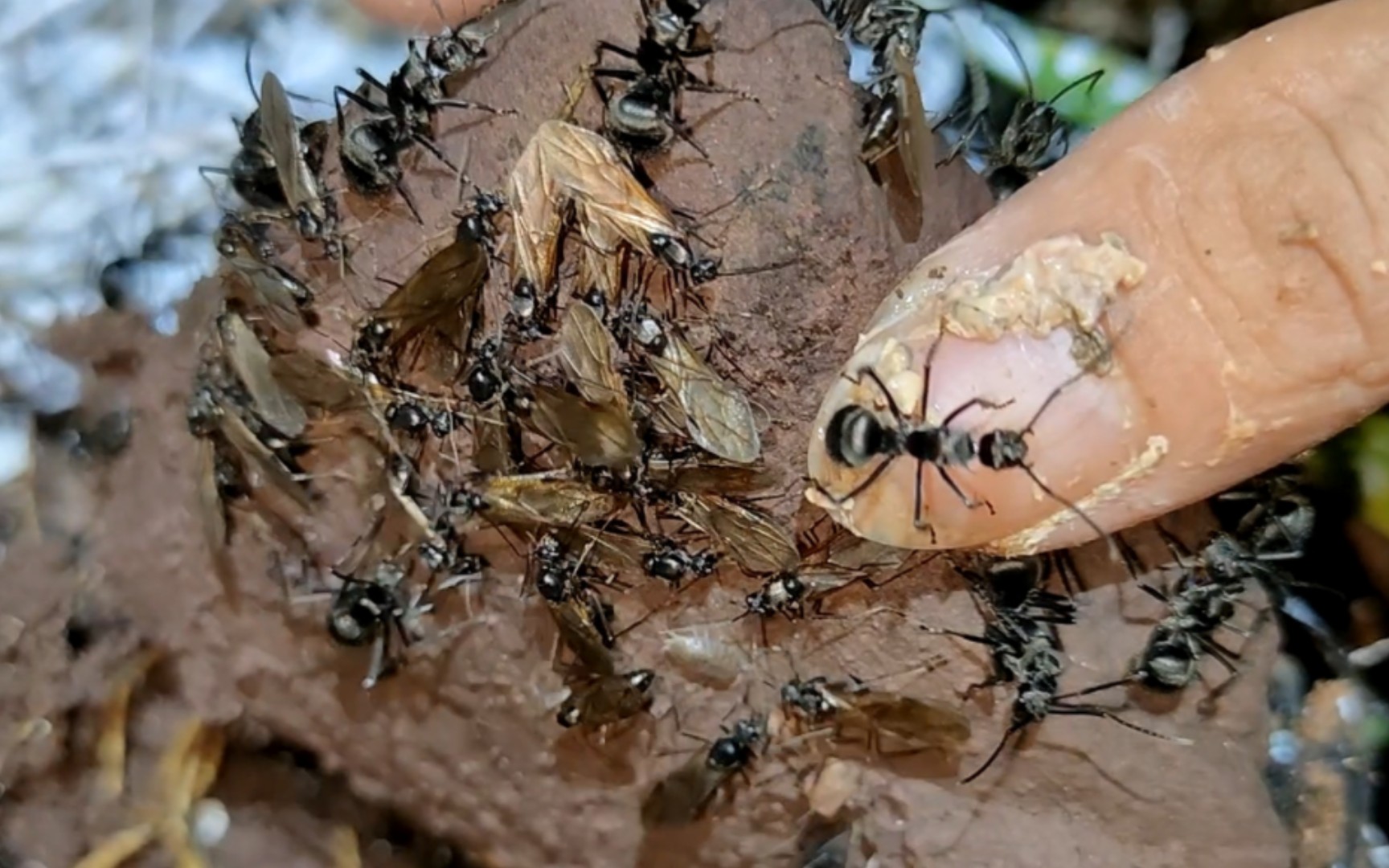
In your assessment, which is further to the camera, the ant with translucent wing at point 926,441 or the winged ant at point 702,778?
the winged ant at point 702,778

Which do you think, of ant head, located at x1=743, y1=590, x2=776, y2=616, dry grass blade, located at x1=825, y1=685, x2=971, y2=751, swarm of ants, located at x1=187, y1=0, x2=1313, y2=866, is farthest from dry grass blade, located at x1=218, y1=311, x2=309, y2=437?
dry grass blade, located at x1=825, y1=685, x2=971, y2=751

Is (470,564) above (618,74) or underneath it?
underneath

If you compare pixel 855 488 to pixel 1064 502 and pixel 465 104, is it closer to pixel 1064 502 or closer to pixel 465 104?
pixel 1064 502

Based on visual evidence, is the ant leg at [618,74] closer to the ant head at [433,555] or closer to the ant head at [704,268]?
the ant head at [704,268]

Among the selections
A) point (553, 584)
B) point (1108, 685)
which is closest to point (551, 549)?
point (553, 584)

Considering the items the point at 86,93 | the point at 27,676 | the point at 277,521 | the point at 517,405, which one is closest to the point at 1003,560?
the point at 517,405

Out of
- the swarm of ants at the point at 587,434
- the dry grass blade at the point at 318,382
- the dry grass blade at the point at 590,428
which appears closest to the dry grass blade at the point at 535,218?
the swarm of ants at the point at 587,434
